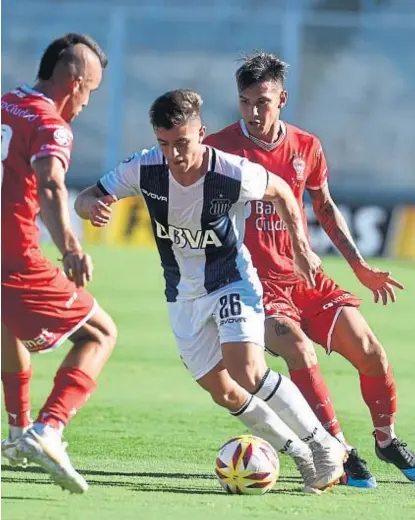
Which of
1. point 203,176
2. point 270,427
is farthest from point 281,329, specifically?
point 203,176

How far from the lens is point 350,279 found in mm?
18641

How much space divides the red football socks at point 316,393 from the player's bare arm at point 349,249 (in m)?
0.59

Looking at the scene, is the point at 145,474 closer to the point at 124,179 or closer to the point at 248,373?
the point at 248,373

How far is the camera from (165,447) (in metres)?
8.06

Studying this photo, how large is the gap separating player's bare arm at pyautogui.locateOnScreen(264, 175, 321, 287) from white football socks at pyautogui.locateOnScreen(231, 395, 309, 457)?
26.4 inches

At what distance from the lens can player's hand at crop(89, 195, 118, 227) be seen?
6465 millimetres

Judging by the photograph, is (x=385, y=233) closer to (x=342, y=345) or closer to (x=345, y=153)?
(x=345, y=153)

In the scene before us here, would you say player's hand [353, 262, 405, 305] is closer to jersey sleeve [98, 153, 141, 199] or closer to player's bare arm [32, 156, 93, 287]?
jersey sleeve [98, 153, 141, 199]

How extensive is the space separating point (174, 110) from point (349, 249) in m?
1.64

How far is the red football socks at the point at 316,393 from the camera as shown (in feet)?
23.9

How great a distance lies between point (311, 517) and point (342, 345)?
1549mm

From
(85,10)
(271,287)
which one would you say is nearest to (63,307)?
(271,287)

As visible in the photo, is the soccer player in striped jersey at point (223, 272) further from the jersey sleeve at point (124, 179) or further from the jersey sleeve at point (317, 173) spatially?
the jersey sleeve at point (317, 173)

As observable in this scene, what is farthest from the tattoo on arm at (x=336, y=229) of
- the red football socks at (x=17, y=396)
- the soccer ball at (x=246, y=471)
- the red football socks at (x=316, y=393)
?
the red football socks at (x=17, y=396)
